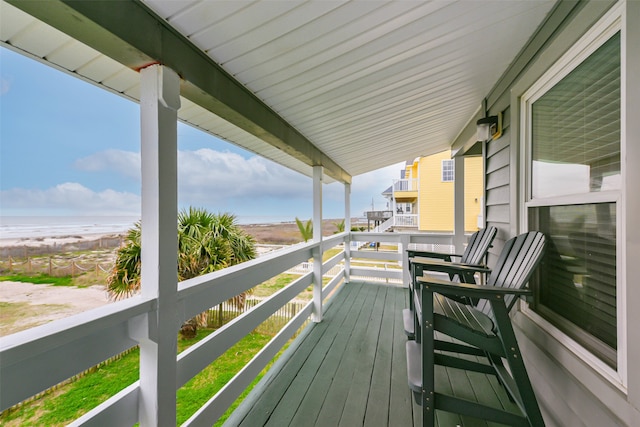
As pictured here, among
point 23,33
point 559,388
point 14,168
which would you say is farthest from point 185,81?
point 559,388

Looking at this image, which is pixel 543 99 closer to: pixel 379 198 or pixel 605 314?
pixel 605 314

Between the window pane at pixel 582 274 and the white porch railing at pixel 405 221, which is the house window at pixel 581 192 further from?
the white porch railing at pixel 405 221

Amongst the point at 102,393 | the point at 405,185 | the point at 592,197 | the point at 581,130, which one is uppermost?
the point at 405,185

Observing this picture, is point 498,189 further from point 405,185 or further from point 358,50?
point 405,185

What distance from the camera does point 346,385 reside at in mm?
2008

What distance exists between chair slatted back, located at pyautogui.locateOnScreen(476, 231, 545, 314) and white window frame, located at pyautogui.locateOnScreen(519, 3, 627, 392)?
0.70 feet

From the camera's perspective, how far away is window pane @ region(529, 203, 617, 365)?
1090 millimetres

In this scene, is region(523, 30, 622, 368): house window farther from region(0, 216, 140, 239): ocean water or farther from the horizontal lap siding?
region(0, 216, 140, 239): ocean water

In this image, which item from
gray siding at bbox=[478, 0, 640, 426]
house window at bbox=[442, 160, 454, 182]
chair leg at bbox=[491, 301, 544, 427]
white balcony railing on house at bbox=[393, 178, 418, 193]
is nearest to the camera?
gray siding at bbox=[478, 0, 640, 426]

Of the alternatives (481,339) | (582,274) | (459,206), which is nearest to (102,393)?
(481,339)

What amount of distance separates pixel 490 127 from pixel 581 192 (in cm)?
122

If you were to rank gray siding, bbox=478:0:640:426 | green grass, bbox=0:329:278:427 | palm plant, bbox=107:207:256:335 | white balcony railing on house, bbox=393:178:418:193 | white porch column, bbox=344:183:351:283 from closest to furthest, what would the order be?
gray siding, bbox=478:0:640:426
green grass, bbox=0:329:278:427
palm plant, bbox=107:207:256:335
white porch column, bbox=344:183:351:283
white balcony railing on house, bbox=393:178:418:193

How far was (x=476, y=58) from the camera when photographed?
1.86 metres

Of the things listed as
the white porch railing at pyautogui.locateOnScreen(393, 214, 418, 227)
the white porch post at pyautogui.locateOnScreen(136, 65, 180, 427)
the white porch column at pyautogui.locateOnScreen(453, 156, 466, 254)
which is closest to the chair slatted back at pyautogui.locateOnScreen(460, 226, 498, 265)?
the white porch column at pyautogui.locateOnScreen(453, 156, 466, 254)
